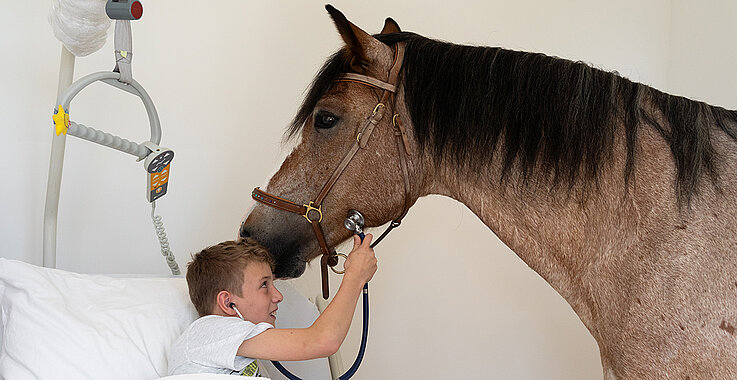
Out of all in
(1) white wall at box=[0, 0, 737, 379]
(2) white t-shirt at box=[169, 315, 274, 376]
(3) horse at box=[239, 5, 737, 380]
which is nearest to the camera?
(3) horse at box=[239, 5, 737, 380]

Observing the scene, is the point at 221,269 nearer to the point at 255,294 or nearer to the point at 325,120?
the point at 255,294

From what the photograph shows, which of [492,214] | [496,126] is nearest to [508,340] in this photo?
[492,214]

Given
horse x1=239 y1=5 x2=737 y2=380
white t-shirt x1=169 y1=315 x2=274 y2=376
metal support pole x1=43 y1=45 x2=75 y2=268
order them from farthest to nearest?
metal support pole x1=43 y1=45 x2=75 y2=268 < white t-shirt x1=169 y1=315 x2=274 y2=376 < horse x1=239 y1=5 x2=737 y2=380

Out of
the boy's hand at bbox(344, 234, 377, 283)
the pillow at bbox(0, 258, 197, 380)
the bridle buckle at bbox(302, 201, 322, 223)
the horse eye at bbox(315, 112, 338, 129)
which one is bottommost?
the pillow at bbox(0, 258, 197, 380)

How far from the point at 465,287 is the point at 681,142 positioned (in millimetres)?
1126

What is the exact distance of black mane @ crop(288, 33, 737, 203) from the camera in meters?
1.01

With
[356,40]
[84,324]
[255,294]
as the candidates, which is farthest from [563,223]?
[84,324]

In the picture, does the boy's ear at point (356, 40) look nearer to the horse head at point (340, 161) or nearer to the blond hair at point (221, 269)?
the horse head at point (340, 161)

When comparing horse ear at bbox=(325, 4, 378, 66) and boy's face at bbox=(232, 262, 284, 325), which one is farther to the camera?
boy's face at bbox=(232, 262, 284, 325)

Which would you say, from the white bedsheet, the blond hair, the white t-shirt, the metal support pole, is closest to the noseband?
the blond hair

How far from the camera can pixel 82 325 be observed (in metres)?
1.17

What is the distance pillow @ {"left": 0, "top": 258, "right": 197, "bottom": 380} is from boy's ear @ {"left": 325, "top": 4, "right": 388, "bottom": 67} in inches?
25.7

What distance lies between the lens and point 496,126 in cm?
108

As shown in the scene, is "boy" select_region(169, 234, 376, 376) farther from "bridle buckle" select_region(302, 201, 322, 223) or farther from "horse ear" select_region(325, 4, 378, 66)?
"horse ear" select_region(325, 4, 378, 66)
